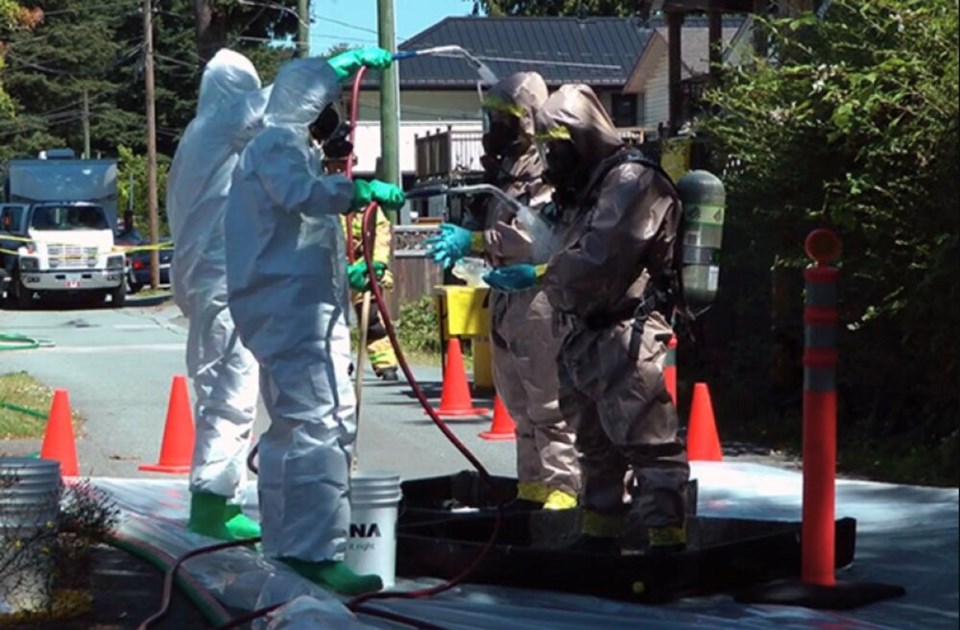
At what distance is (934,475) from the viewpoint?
9953 mm

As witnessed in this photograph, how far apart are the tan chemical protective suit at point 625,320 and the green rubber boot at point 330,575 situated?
107 centimetres

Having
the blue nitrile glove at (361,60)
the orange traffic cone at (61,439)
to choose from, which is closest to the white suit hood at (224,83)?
the blue nitrile glove at (361,60)

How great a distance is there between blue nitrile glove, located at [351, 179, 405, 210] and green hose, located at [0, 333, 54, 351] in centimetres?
1641

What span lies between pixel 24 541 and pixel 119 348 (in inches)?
647

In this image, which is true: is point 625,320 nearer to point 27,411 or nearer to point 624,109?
point 27,411

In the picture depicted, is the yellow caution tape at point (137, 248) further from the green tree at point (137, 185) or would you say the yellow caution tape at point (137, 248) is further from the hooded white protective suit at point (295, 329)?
the hooded white protective suit at point (295, 329)

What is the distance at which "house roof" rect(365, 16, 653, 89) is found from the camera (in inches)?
2130

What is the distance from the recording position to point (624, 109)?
5194 cm

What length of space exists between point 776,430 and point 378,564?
20.7 feet

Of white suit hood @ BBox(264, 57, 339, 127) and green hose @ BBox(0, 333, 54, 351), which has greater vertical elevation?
white suit hood @ BBox(264, 57, 339, 127)

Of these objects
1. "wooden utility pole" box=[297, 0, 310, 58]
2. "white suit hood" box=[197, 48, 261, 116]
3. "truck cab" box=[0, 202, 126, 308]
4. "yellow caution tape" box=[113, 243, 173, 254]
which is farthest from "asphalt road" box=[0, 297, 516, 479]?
"yellow caution tape" box=[113, 243, 173, 254]

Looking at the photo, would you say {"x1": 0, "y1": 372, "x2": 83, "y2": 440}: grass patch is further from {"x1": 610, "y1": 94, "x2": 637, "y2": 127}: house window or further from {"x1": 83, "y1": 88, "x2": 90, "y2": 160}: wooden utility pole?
{"x1": 83, "y1": 88, "x2": 90, "y2": 160}: wooden utility pole

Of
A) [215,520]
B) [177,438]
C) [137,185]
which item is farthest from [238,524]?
[137,185]

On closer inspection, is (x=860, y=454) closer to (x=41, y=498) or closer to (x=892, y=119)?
(x=892, y=119)
